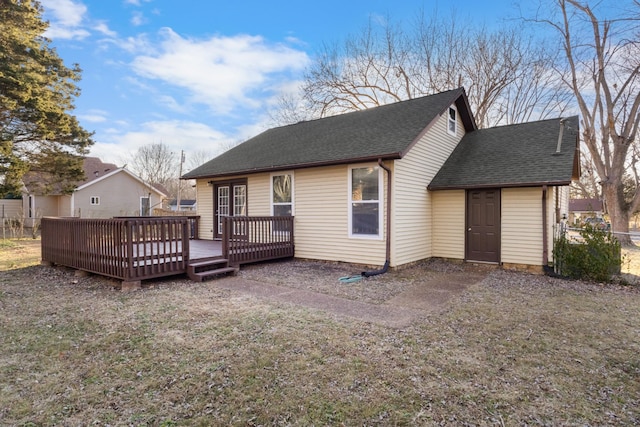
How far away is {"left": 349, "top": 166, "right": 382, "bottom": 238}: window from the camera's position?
26.1ft

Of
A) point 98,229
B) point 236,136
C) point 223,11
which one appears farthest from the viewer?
Result: point 236,136

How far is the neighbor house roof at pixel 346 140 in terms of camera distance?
8.02 meters

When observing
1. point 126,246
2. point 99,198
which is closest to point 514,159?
point 126,246

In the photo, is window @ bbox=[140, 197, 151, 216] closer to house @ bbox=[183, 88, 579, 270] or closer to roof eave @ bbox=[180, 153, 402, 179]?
roof eave @ bbox=[180, 153, 402, 179]

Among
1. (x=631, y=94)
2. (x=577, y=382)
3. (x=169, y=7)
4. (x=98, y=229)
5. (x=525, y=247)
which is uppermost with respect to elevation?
(x=169, y=7)

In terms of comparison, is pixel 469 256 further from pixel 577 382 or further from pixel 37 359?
pixel 37 359

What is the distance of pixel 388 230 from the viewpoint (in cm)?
770

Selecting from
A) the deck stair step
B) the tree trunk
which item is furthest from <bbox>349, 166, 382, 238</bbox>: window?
the tree trunk

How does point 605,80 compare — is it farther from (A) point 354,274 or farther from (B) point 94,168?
(B) point 94,168

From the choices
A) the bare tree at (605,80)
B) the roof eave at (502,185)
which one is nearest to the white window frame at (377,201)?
the roof eave at (502,185)

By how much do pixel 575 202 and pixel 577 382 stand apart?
2068 inches

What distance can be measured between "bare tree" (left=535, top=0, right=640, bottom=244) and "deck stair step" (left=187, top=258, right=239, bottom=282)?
15813mm

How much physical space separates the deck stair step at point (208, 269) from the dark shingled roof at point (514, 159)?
5.68 m

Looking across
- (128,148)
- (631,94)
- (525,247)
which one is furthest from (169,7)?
(128,148)
